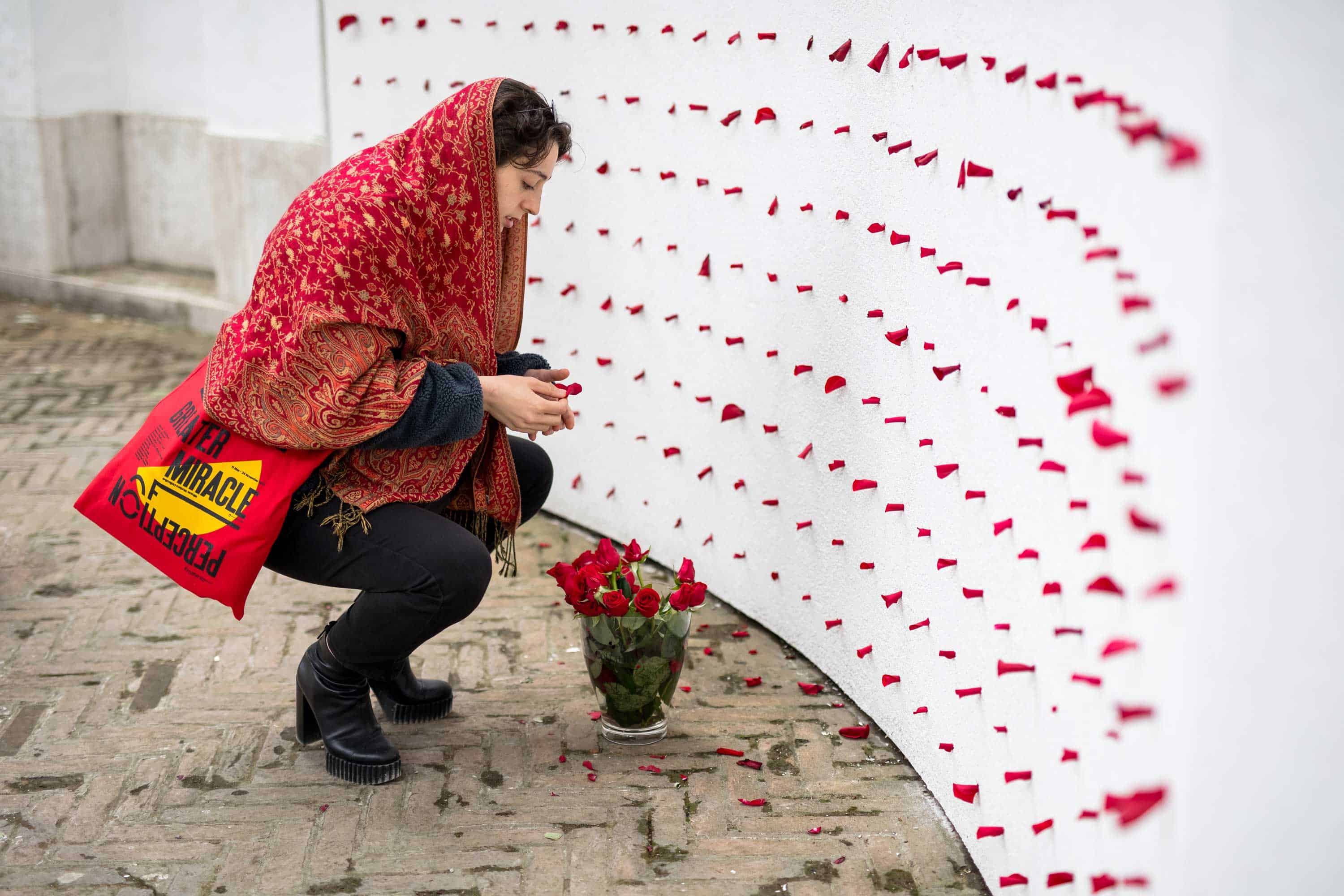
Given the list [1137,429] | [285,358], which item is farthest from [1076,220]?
[285,358]

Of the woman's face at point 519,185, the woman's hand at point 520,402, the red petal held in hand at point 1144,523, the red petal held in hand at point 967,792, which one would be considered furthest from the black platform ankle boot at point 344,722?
the red petal held in hand at point 1144,523

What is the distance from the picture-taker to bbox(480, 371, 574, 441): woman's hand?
2.64m

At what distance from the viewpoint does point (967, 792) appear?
2.42 meters

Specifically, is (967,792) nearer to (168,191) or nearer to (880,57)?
(880,57)

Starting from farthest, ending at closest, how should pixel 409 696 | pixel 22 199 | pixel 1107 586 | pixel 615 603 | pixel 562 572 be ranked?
pixel 22 199
pixel 409 696
pixel 562 572
pixel 615 603
pixel 1107 586

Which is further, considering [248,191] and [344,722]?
[248,191]

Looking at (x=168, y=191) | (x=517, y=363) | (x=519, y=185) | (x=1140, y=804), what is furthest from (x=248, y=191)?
(x=1140, y=804)

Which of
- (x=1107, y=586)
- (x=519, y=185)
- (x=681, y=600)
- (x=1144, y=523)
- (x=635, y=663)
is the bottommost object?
(x=635, y=663)

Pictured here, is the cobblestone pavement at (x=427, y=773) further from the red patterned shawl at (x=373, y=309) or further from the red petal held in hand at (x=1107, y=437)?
the red petal held in hand at (x=1107, y=437)

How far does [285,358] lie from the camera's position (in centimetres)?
241

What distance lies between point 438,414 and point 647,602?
62 cm

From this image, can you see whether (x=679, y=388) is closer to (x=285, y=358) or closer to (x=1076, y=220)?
(x=285, y=358)

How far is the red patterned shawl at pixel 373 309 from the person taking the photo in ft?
7.91

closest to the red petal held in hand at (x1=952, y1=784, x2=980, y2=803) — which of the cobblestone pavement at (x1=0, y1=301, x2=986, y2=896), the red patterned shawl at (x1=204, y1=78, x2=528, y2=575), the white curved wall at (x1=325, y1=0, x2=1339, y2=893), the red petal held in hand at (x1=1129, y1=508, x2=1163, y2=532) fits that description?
the white curved wall at (x1=325, y1=0, x2=1339, y2=893)
